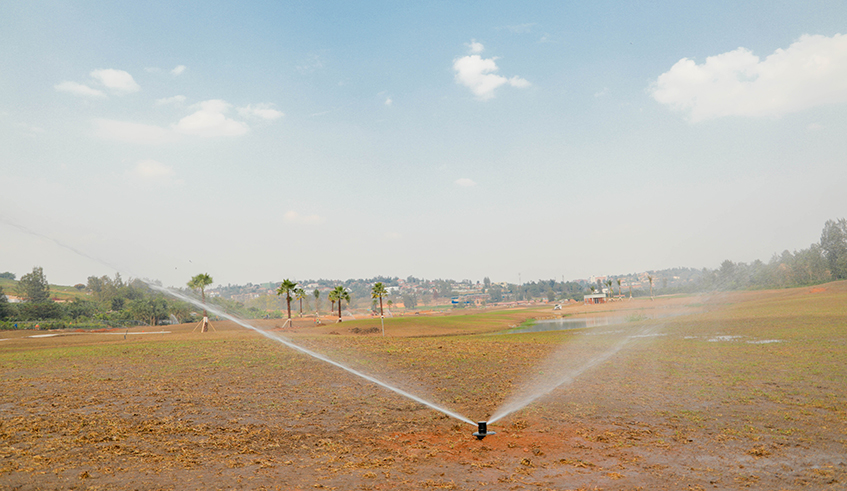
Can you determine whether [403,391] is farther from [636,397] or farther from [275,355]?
[275,355]

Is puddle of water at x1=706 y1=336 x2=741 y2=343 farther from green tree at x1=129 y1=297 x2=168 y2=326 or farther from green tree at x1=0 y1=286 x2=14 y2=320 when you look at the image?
green tree at x1=0 y1=286 x2=14 y2=320

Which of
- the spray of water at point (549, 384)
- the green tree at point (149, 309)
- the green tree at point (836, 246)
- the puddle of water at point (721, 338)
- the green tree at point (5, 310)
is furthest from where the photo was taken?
the green tree at point (836, 246)

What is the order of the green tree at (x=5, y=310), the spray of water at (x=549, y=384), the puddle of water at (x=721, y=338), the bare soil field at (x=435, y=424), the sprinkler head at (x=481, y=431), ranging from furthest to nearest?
the green tree at (x=5, y=310), the puddle of water at (x=721, y=338), the spray of water at (x=549, y=384), the sprinkler head at (x=481, y=431), the bare soil field at (x=435, y=424)

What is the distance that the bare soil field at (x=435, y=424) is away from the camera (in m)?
10.5

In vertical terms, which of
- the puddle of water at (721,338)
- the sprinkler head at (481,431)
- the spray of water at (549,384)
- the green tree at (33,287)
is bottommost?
the puddle of water at (721,338)

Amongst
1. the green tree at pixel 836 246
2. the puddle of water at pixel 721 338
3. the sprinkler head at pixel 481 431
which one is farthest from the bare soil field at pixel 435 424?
the green tree at pixel 836 246

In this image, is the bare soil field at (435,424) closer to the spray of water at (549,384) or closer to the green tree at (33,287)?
the spray of water at (549,384)

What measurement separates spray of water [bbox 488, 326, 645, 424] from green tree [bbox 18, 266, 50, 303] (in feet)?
477

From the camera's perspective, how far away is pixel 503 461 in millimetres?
11477

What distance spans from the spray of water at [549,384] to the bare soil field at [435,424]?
0.81 feet

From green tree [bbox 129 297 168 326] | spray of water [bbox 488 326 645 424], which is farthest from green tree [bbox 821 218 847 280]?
green tree [bbox 129 297 168 326]

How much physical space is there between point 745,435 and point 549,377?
11641 millimetres

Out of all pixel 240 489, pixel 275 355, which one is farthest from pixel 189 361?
pixel 240 489

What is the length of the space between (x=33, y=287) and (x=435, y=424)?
151672mm
